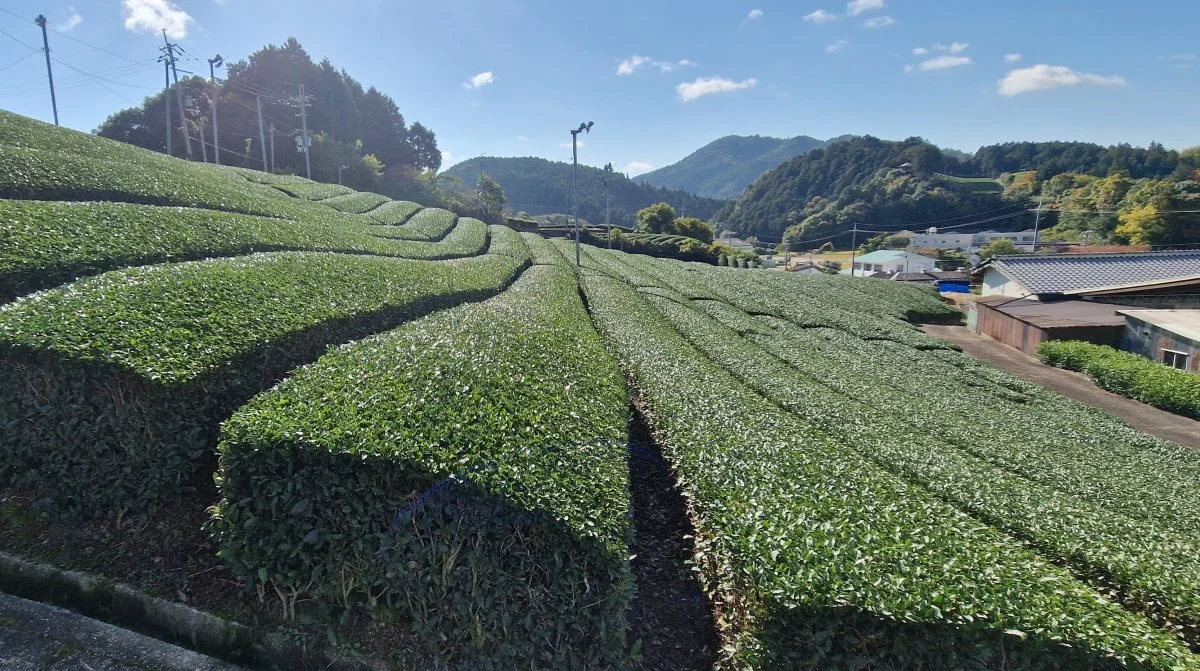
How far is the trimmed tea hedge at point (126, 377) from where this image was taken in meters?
4.57

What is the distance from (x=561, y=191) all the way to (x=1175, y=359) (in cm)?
13841

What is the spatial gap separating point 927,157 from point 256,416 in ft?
500

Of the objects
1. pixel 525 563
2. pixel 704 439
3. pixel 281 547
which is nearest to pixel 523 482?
pixel 525 563

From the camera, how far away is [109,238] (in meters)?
8.33

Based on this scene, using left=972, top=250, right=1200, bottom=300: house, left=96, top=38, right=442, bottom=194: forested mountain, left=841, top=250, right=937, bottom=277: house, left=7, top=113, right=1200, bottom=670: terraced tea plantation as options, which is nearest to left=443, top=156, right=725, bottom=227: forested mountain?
left=96, top=38, right=442, bottom=194: forested mountain

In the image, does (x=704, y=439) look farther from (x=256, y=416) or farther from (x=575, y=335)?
(x=256, y=416)

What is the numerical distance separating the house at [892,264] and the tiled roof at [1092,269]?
35.0m

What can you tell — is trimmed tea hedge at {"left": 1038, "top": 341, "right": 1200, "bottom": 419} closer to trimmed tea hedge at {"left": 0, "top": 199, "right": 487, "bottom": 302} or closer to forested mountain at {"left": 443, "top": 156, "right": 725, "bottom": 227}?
trimmed tea hedge at {"left": 0, "top": 199, "right": 487, "bottom": 302}

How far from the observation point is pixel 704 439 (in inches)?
259

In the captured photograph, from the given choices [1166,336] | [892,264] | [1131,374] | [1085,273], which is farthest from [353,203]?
[892,264]

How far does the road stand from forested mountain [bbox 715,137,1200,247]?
85485 millimetres

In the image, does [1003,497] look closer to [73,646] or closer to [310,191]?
[73,646]

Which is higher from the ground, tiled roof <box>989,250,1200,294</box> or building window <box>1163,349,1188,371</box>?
tiled roof <box>989,250,1200,294</box>

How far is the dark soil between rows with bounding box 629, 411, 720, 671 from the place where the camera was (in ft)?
14.3
